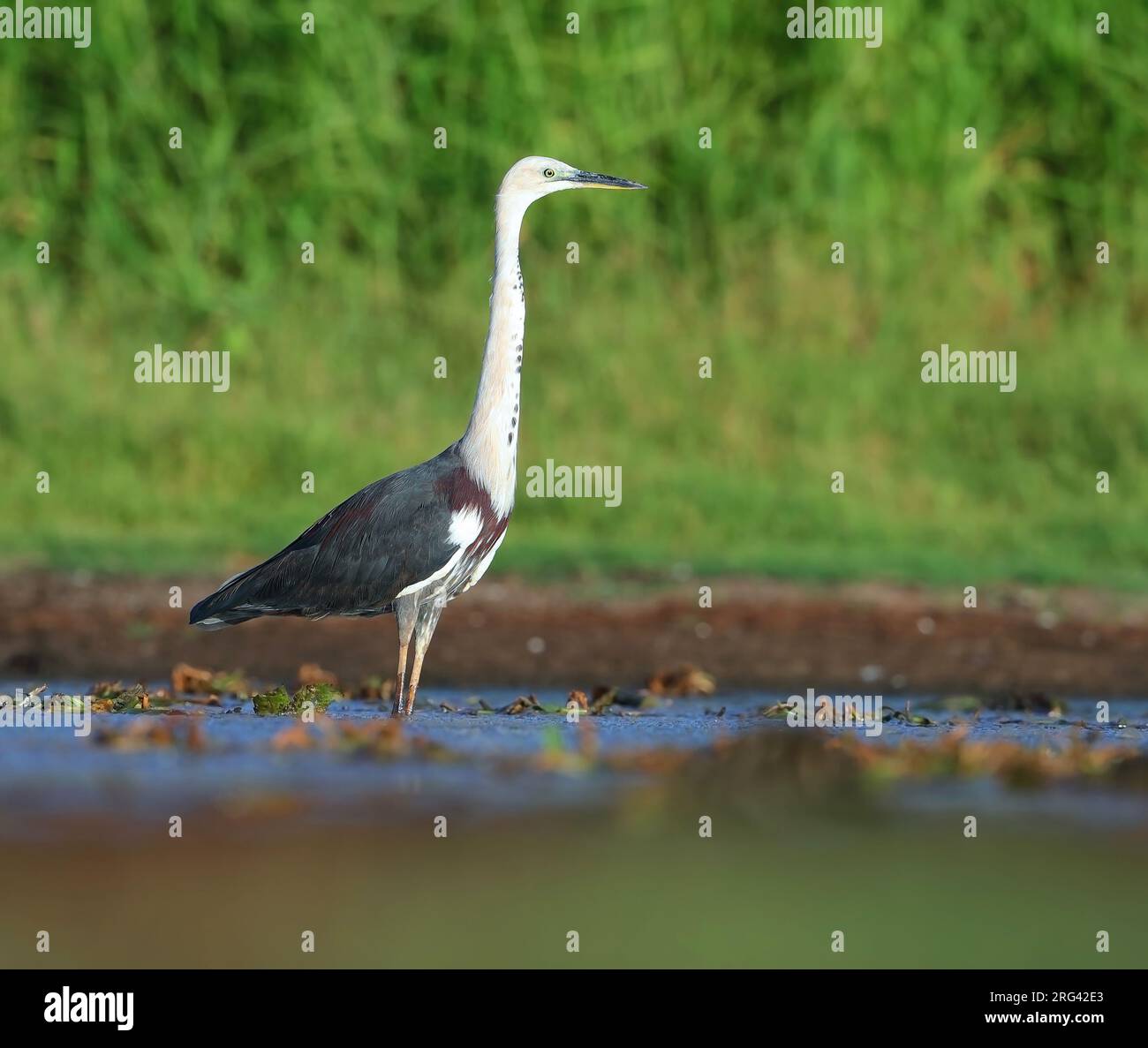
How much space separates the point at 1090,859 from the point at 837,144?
7.70 metres

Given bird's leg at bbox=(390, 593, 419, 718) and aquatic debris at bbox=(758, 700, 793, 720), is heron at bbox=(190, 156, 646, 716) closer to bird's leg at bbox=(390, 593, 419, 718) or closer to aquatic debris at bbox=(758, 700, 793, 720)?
bird's leg at bbox=(390, 593, 419, 718)

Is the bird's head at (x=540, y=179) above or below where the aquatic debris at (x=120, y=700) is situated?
above

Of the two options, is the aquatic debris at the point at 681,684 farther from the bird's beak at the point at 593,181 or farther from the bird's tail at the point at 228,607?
the bird's beak at the point at 593,181

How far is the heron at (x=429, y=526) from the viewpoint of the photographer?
24.4 feet

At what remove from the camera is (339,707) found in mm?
8438

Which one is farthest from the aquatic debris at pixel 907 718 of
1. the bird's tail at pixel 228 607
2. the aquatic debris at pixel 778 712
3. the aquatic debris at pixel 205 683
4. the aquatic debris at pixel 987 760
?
the aquatic debris at pixel 205 683

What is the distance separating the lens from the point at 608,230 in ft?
43.1

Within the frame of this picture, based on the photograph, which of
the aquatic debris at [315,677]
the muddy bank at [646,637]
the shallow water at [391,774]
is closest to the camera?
the shallow water at [391,774]

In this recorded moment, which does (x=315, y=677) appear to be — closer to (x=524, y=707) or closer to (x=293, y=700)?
(x=293, y=700)

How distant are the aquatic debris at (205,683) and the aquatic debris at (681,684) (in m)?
1.57

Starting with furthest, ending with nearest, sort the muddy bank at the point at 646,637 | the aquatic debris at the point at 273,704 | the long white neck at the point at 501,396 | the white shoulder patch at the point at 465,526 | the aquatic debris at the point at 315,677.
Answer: the muddy bank at the point at 646,637 → the aquatic debris at the point at 315,677 → the aquatic debris at the point at 273,704 → the long white neck at the point at 501,396 → the white shoulder patch at the point at 465,526

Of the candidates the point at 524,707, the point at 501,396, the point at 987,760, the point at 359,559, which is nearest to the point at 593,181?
the point at 501,396

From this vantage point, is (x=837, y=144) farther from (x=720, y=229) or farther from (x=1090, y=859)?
(x=1090, y=859)

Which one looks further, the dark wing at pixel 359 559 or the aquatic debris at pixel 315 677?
the aquatic debris at pixel 315 677
